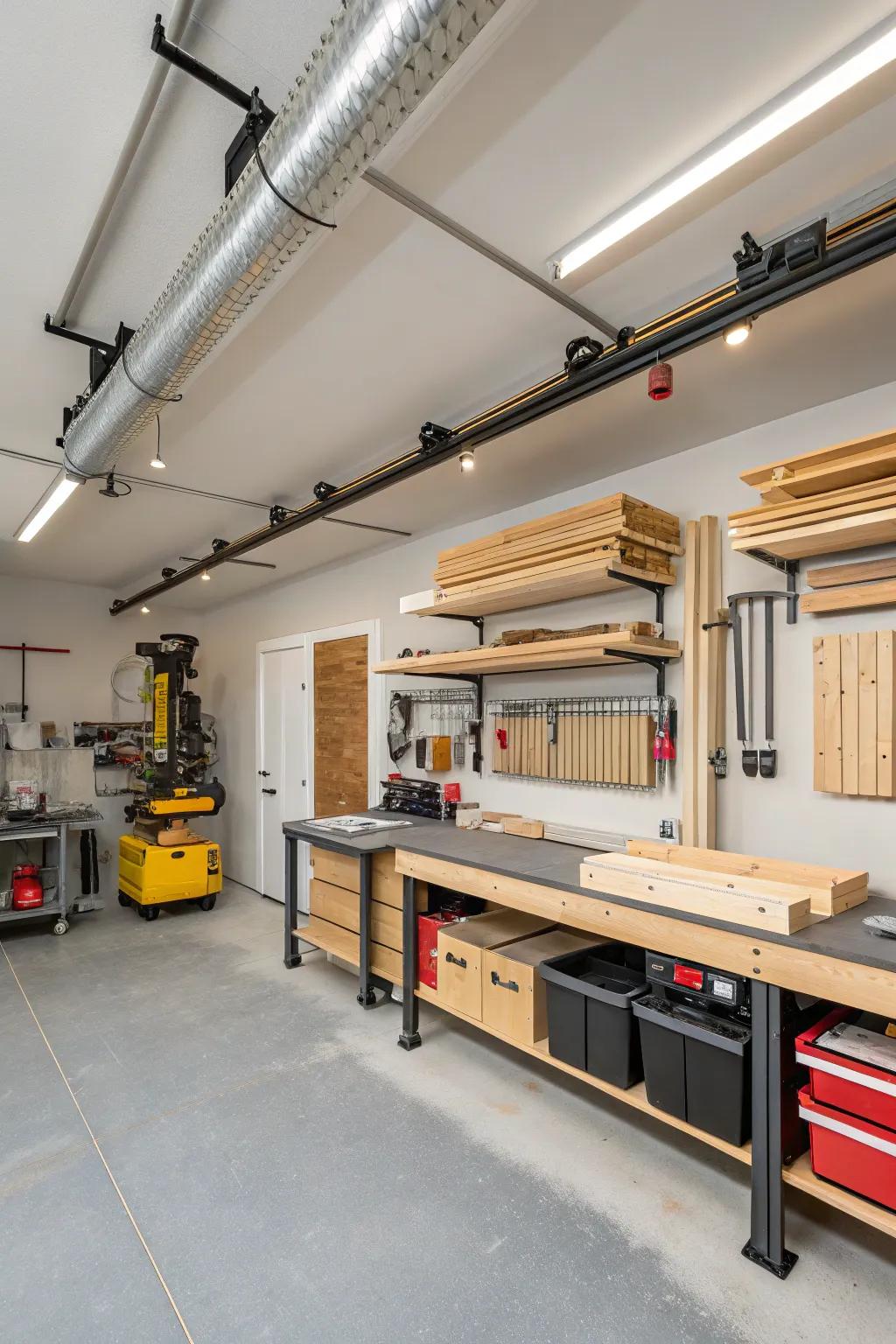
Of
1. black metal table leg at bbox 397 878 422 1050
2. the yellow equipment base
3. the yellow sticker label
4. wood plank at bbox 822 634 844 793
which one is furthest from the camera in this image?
the yellow sticker label

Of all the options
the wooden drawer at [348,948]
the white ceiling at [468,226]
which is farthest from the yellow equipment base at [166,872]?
the white ceiling at [468,226]

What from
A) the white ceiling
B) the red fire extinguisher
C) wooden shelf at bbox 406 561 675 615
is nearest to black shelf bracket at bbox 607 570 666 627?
wooden shelf at bbox 406 561 675 615

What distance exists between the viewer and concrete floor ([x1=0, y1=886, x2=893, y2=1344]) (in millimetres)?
1829

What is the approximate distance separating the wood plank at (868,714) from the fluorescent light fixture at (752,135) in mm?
1656

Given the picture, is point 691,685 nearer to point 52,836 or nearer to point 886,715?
point 886,715

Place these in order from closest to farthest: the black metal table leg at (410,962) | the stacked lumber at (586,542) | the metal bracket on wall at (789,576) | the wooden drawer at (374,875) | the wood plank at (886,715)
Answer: the wood plank at (886,715) → the metal bracket on wall at (789,576) → the stacked lumber at (586,542) → the black metal table leg at (410,962) → the wooden drawer at (374,875)

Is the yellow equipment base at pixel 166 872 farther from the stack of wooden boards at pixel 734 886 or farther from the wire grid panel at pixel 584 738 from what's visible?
the stack of wooden boards at pixel 734 886

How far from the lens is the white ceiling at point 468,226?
138 centimetres

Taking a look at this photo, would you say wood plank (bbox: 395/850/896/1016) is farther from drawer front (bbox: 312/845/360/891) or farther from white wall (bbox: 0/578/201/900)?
white wall (bbox: 0/578/201/900)

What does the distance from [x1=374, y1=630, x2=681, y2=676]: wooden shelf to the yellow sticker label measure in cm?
272

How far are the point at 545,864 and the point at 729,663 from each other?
117 cm

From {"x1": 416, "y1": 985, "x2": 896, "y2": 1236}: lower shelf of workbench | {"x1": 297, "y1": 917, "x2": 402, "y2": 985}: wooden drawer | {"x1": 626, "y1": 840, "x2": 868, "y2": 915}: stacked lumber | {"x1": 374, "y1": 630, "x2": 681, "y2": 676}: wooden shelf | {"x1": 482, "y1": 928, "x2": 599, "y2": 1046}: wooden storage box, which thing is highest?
{"x1": 374, "y1": 630, "x2": 681, "y2": 676}: wooden shelf

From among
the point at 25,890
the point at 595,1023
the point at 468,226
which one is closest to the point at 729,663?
the point at 595,1023

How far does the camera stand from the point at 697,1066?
7.18 feet
